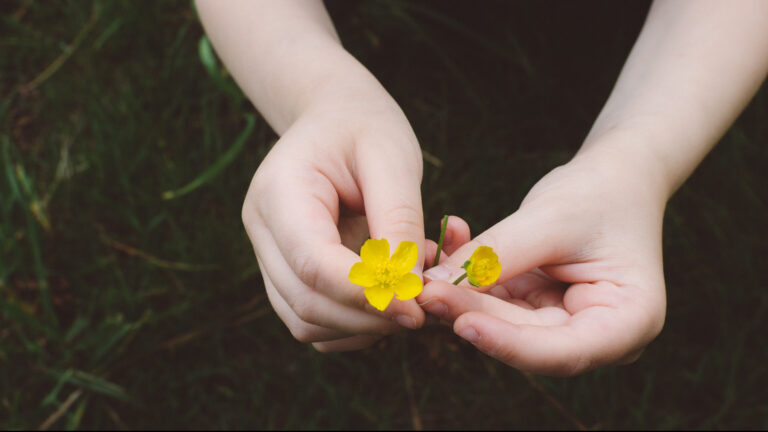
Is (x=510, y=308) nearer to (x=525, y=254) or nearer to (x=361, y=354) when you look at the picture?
(x=525, y=254)

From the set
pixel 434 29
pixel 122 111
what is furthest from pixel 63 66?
pixel 434 29

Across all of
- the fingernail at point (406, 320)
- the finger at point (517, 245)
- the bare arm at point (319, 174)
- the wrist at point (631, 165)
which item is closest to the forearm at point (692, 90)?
the wrist at point (631, 165)

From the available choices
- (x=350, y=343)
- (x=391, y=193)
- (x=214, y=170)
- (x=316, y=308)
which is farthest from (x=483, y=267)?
(x=214, y=170)

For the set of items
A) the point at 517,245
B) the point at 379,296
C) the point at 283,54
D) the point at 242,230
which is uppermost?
the point at 283,54

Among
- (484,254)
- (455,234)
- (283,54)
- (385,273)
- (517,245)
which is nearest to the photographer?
(385,273)

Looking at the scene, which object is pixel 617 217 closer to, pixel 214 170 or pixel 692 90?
pixel 692 90

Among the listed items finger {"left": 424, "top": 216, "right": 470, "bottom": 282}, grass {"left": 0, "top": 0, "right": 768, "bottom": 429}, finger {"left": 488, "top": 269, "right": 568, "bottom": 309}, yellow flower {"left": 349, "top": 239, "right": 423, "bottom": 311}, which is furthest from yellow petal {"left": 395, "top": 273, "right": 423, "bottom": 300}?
grass {"left": 0, "top": 0, "right": 768, "bottom": 429}
